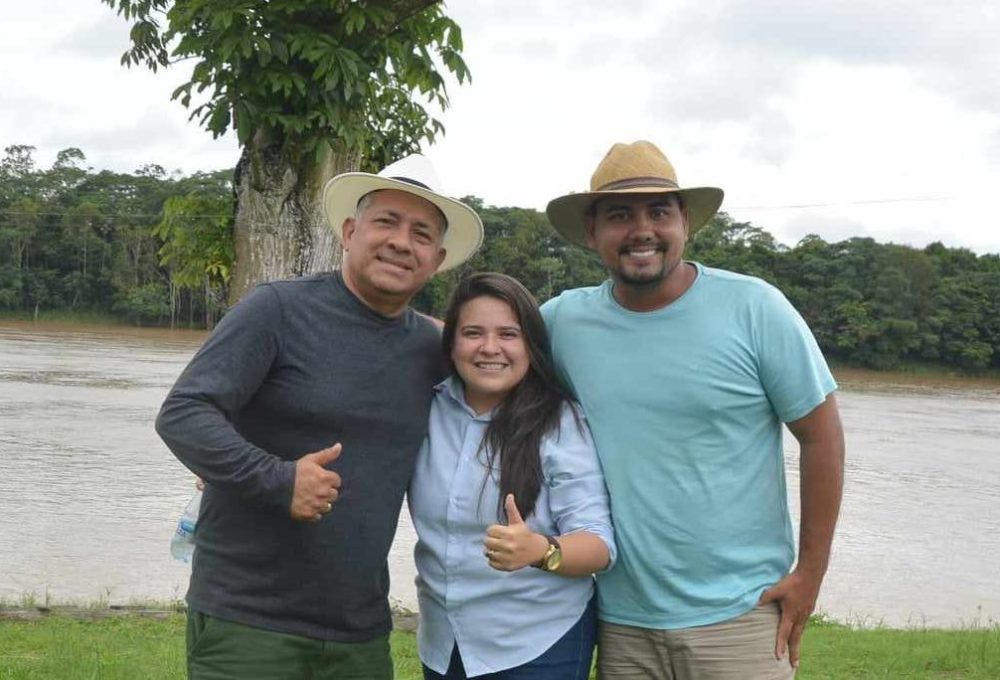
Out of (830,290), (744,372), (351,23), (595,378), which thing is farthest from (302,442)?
(830,290)

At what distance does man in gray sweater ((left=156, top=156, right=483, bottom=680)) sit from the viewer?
2.93 meters

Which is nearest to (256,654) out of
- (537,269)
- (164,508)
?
(164,508)

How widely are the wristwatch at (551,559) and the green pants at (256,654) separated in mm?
585

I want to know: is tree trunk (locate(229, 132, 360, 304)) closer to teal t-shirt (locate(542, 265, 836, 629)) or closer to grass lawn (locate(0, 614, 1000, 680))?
grass lawn (locate(0, 614, 1000, 680))

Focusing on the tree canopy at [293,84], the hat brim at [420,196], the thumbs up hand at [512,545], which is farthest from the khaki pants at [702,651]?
the tree canopy at [293,84]

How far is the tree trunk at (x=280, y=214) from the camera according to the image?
532cm

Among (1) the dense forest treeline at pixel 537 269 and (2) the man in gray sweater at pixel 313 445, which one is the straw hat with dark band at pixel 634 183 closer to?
(2) the man in gray sweater at pixel 313 445

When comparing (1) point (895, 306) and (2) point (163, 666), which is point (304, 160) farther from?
(1) point (895, 306)

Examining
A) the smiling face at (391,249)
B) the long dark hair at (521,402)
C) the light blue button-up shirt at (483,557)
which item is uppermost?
the smiling face at (391,249)

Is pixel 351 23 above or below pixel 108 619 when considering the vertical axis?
above

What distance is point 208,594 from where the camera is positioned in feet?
9.75

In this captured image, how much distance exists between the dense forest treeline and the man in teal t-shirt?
102ft

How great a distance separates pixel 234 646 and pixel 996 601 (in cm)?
1032

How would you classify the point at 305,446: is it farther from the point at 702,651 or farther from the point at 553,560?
the point at 702,651
